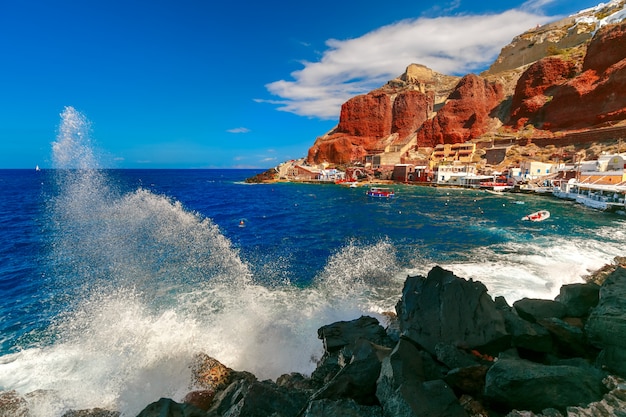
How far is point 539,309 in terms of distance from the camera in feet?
35.7

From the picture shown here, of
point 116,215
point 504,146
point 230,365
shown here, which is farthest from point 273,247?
point 504,146

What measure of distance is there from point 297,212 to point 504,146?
9152cm

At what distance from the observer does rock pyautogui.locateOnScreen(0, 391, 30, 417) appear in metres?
8.83

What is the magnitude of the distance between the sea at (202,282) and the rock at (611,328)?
25.8 feet

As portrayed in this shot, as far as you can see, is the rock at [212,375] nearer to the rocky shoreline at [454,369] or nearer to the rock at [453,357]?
the rocky shoreline at [454,369]

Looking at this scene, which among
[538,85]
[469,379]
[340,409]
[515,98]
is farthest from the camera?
[515,98]

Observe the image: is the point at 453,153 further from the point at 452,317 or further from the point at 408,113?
the point at 452,317

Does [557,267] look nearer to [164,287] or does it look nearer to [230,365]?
[230,365]

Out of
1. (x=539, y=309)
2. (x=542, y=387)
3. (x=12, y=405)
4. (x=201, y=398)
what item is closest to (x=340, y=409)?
(x=542, y=387)

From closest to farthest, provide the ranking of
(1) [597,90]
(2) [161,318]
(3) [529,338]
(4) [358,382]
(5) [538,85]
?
(4) [358,382] → (3) [529,338] → (2) [161,318] → (1) [597,90] → (5) [538,85]

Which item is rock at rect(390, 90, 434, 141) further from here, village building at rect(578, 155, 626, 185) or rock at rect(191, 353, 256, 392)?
rock at rect(191, 353, 256, 392)

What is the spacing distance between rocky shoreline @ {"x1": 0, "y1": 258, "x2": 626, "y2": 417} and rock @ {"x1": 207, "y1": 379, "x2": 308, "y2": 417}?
0.02 meters

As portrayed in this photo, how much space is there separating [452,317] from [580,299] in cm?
594

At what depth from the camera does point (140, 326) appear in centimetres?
1321
